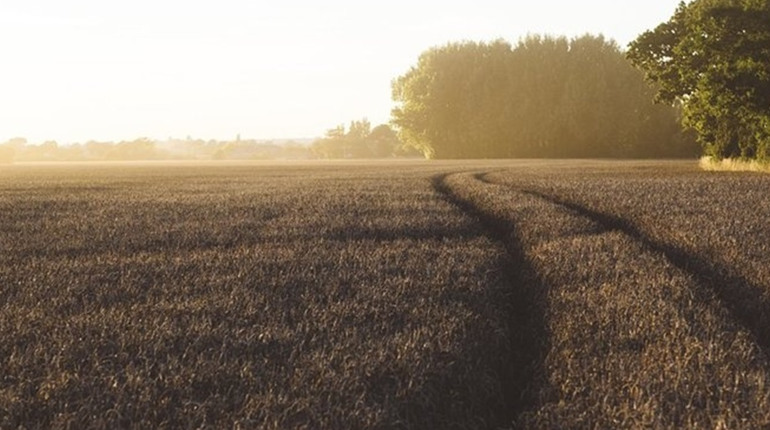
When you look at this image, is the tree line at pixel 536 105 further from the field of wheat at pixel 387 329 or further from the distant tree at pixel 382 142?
the field of wheat at pixel 387 329

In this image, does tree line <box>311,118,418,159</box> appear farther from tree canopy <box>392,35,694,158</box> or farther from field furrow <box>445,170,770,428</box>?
field furrow <box>445,170,770,428</box>

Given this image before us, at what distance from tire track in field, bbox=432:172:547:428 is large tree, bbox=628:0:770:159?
20.0 meters

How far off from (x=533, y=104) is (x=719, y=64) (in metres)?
50.6

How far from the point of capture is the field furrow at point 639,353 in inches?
148

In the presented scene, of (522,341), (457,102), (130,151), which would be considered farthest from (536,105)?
(130,151)

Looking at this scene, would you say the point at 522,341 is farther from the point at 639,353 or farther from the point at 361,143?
the point at 361,143

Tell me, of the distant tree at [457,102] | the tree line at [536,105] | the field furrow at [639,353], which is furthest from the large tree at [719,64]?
the distant tree at [457,102]

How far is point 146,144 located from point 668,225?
494 feet

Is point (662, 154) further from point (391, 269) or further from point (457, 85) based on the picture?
point (391, 269)

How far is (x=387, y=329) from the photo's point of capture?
5.04 m

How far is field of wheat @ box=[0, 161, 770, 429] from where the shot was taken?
148 inches

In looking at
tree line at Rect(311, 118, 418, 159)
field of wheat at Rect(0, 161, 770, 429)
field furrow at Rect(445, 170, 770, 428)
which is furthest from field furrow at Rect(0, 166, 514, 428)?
tree line at Rect(311, 118, 418, 159)

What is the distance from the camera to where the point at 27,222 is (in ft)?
40.3

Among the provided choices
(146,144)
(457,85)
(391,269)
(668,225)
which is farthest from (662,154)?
(146,144)
